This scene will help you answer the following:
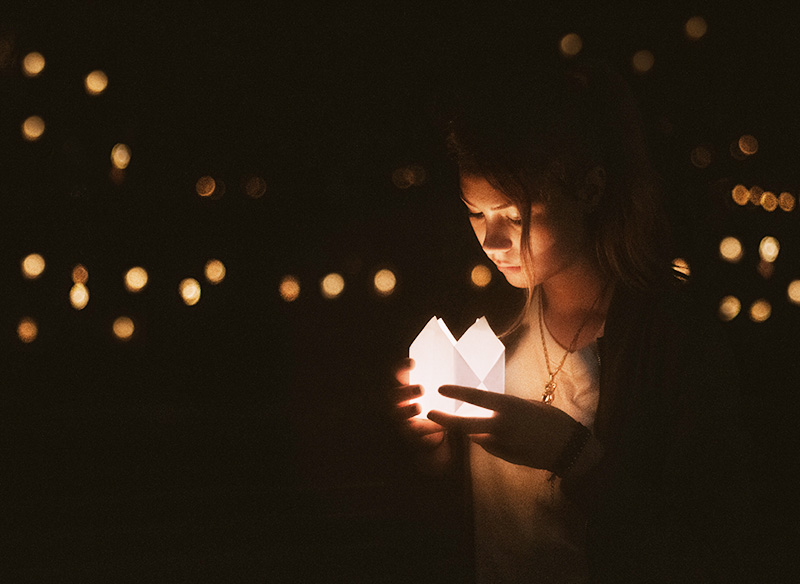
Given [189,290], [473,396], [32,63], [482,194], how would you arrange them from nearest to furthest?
1. [473,396]
2. [482,194]
3. [32,63]
4. [189,290]

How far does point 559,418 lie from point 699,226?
1.00m

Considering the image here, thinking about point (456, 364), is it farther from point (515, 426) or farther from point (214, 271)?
point (214, 271)

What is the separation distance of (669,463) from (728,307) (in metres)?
0.92

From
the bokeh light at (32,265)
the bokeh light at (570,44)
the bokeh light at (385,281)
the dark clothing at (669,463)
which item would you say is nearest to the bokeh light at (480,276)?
the bokeh light at (385,281)

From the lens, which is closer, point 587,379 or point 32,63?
point 587,379

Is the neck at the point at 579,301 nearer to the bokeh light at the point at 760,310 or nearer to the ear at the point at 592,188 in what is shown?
the ear at the point at 592,188

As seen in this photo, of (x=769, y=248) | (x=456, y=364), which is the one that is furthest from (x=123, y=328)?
(x=769, y=248)

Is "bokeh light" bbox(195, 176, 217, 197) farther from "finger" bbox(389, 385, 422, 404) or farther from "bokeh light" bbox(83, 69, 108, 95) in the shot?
"finger" bbox(389, 385, 422, 404)

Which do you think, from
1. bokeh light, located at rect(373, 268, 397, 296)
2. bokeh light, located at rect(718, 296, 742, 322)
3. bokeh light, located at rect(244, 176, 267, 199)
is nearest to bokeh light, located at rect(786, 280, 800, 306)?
bokeh light, located at rect(718, 296, 742, 322)

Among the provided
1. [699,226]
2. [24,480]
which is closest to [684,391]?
[699,226]

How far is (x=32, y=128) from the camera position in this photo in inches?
61.0

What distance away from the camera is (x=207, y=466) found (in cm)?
171

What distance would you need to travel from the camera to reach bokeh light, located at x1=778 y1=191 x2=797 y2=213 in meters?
1.71

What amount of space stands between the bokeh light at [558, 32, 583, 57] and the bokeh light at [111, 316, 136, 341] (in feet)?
4.00
